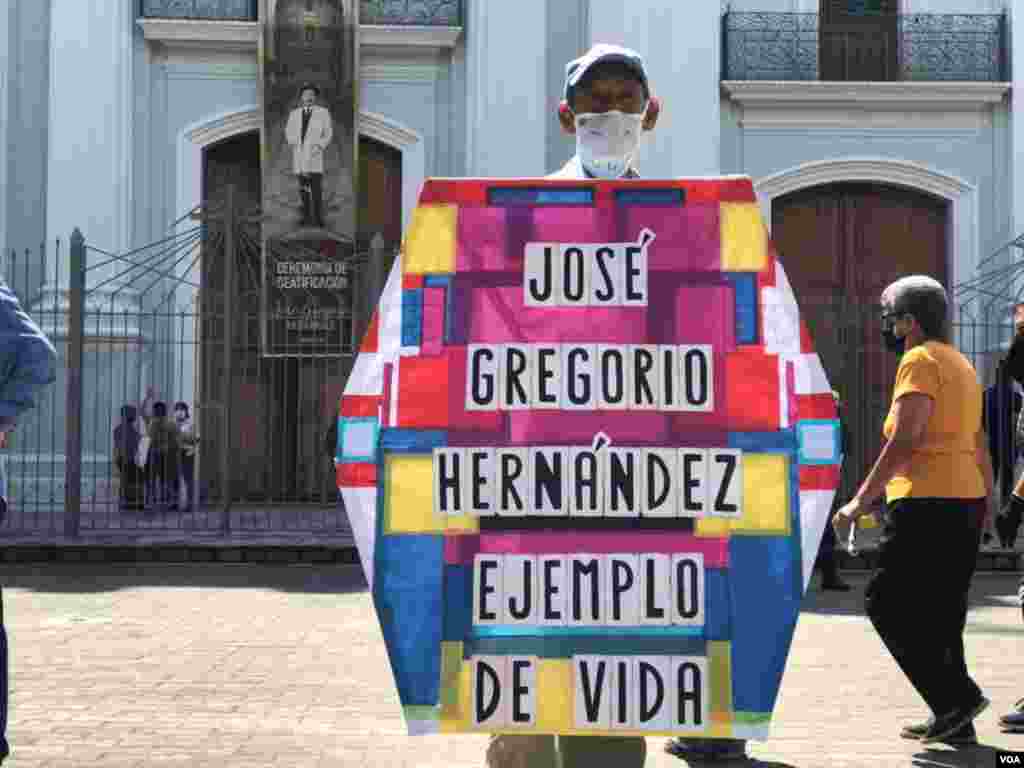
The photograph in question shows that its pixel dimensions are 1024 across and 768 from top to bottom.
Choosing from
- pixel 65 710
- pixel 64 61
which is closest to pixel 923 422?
Result: pixel 65 710

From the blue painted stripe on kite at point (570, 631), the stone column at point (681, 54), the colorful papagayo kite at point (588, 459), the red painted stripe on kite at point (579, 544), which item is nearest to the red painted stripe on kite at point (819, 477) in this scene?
the colorful papagayo kite at point (588, 459)

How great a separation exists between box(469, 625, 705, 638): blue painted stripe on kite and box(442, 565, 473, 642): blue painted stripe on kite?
0.03m

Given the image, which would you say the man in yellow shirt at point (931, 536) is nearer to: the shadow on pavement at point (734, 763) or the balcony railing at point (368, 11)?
the shadow on pavement at point (734, 763)

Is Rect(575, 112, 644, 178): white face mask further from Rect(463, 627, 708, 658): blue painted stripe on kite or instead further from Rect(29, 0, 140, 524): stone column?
Rect(29, 0, 140, 524): stone column

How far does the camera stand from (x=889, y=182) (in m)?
21.1

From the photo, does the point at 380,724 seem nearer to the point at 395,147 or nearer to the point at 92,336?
the point at 92,336

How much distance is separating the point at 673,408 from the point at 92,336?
16.7 m

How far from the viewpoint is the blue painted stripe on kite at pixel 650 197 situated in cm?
373

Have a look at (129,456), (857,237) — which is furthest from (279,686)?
(857,237)

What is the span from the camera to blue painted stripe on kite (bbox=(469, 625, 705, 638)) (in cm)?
360

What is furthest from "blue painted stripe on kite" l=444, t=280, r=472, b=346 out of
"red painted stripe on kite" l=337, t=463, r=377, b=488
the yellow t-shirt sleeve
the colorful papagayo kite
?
the yellow t-shirt sleeve

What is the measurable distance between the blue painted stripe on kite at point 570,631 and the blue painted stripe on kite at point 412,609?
100 millimetres

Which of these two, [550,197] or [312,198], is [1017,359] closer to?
[550,197]

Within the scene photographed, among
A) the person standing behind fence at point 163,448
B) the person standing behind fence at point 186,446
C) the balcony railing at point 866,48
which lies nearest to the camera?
the person standing behind fence at point 163,448
